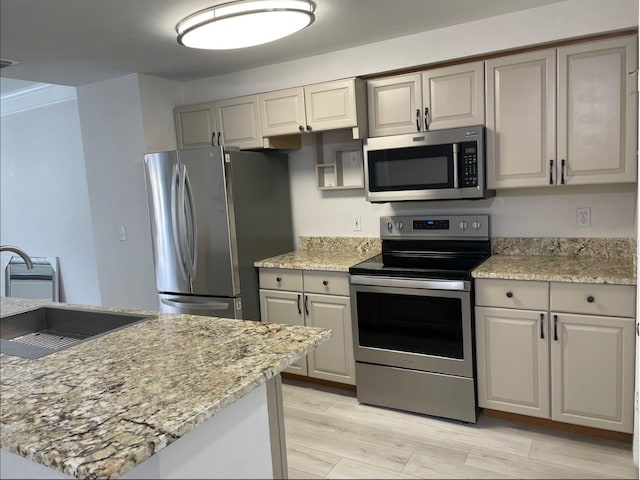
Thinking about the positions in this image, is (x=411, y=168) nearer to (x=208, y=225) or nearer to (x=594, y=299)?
(x=594, y=299)

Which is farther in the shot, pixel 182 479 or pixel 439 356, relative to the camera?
pixel 439 356

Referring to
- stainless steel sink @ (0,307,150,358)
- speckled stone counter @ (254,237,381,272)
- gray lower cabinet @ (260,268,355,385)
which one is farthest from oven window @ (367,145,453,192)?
stainless steel sink @ (0,307,150,358)

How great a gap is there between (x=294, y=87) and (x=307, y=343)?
7.38 feet

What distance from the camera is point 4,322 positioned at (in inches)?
75.9

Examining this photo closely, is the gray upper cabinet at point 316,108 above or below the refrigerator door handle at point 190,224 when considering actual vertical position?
above

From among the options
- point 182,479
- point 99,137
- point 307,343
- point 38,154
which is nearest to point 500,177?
point 307,343

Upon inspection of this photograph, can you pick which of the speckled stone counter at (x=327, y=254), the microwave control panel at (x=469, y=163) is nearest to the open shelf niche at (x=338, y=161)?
the speckled stone counter at (x=327, y=254)

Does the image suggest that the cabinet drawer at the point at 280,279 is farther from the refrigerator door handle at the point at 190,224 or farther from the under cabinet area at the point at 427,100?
the under cabinet area at the point at 427,100

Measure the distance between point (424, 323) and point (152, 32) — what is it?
2210 mm

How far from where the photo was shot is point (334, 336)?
312 cm

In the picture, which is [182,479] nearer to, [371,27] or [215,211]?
[215,211]

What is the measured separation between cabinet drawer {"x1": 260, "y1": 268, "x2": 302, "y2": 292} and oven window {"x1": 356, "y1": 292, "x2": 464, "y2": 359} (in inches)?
19.4

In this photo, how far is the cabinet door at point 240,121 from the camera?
3.38 m

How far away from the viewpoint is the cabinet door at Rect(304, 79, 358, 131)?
302 centimetres
